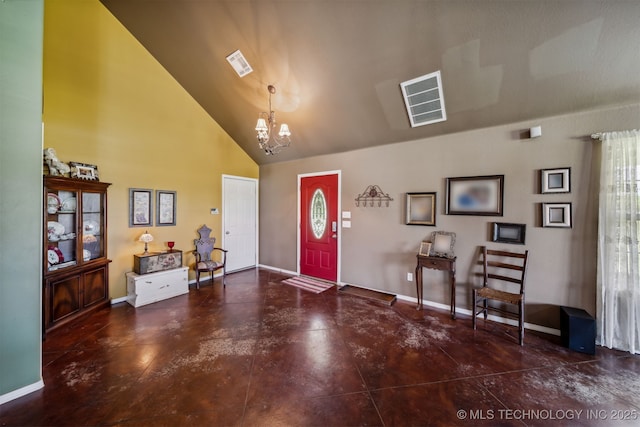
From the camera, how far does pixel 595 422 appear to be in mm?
1562

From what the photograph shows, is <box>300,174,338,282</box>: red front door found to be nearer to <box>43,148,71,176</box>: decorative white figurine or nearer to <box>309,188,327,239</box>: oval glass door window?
<box>309,188,327,239</box>: oval glass door window

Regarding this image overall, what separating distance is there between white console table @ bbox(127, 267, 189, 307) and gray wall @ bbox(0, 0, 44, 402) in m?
1.56

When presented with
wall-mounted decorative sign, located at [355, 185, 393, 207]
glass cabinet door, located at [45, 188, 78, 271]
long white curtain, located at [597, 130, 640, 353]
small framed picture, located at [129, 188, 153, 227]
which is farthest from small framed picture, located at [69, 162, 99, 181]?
long white curtain, located at [597, 130, 640, 353]

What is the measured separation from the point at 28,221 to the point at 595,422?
172 inches

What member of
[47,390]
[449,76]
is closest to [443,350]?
[449,76]

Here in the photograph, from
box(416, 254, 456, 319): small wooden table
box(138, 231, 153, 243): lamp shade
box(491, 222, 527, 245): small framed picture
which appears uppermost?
box(491, 222, 527, 245): small framed picture

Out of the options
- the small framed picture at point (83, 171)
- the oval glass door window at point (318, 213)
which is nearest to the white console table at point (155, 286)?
the small framed picture at point (83, 171)

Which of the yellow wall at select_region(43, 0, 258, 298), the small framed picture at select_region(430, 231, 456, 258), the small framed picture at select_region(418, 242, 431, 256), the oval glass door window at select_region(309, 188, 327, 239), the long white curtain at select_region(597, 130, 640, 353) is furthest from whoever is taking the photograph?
the oval glass door window at select_region(309, 188, 327, 239)

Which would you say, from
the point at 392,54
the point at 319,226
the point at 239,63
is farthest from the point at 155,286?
the point at 392,54

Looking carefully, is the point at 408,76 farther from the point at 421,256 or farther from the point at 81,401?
the point at 81,401

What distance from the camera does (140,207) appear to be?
144 inches

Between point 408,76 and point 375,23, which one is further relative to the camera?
point 408,76

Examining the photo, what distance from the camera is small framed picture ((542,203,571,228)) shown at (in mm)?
2549

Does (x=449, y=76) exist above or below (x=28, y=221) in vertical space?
above
